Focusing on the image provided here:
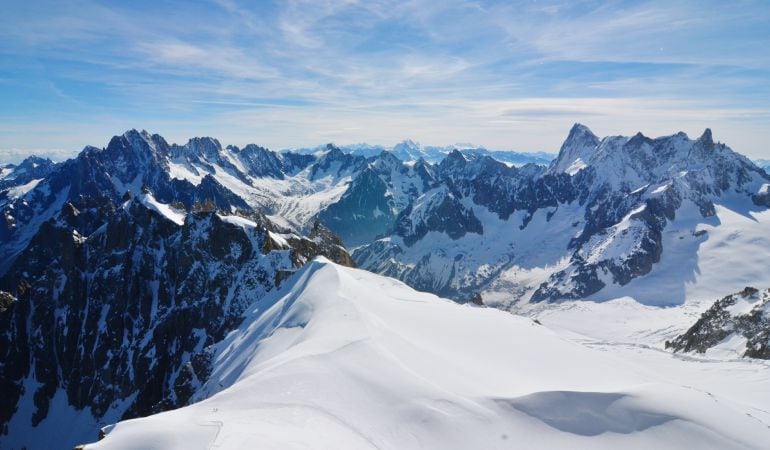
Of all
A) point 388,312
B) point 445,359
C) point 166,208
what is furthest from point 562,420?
point 166,208

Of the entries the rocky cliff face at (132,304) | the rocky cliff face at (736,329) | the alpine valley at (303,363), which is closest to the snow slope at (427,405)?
the alpine valley at (303,363)

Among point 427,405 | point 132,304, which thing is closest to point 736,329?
point 427,405

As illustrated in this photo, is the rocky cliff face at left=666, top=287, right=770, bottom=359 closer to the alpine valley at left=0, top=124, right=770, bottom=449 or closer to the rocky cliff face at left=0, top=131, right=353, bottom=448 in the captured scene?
the alpine valley at left=0, top=124, right=770, bottom=449

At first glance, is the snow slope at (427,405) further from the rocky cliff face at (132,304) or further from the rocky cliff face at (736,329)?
the rocky cliff face at (736,329)

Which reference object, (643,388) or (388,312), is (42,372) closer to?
(388,312)

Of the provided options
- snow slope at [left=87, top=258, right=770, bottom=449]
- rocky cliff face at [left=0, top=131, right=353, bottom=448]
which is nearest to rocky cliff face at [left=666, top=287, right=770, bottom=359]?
snow slope at [left=87, top=258, right=770, bottom=449]

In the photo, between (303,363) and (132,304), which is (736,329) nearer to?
(303,363)
